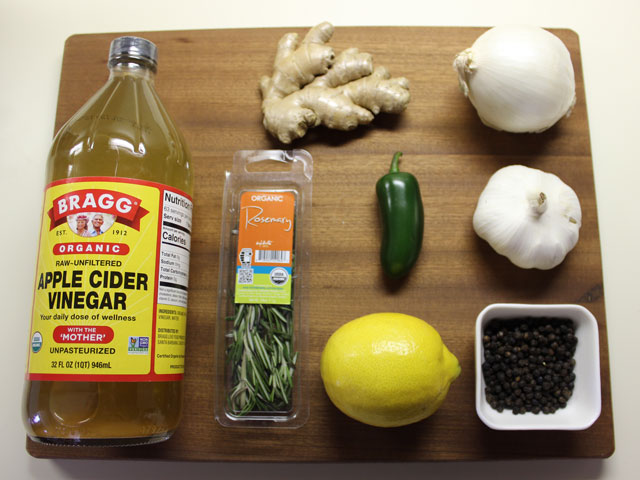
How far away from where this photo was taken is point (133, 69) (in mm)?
828

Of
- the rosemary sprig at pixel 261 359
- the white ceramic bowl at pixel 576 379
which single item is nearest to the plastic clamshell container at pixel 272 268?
the rosemary sprig at pixel 261 359

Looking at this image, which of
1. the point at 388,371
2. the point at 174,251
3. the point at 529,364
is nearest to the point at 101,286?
the point at 174,251

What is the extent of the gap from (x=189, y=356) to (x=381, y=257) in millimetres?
364

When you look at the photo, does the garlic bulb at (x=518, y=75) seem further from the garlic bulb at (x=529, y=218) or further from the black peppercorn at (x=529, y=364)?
the black peppercorn at (x=529, y=364)

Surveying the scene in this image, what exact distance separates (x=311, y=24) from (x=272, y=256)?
0.51 m

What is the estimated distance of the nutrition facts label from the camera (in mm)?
757

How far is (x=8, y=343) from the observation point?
3.06 feet

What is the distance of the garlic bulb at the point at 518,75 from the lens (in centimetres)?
84

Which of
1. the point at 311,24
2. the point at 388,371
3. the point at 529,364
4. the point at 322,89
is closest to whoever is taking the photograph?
the point at 388,371

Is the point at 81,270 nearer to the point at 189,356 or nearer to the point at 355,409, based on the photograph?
the point at 189,356

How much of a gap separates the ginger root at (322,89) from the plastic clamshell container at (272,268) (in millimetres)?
57

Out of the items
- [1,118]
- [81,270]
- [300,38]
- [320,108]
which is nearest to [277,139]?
[320,108]

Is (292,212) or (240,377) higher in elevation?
(292,212)

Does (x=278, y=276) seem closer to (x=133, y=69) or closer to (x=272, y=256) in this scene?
(x=272, y=256)
